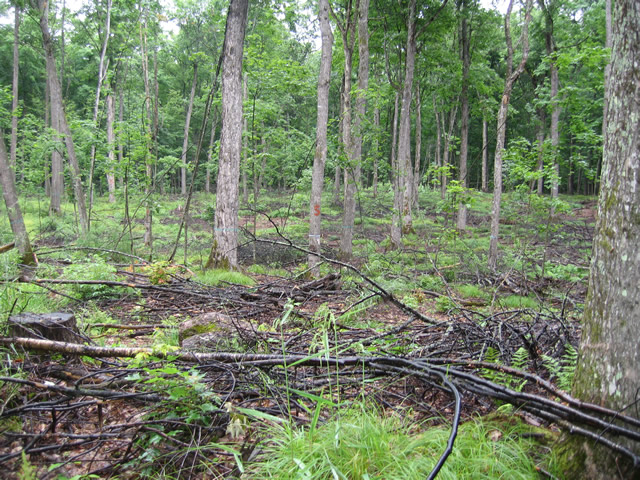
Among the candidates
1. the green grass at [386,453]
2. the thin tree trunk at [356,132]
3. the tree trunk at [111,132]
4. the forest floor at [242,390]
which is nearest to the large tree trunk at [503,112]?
the thin tree trunk at [356,132]

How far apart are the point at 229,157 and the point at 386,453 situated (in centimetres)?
755

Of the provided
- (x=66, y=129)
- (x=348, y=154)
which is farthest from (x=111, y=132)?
(x=348, y=154)

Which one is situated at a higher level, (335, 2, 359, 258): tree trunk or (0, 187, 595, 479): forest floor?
(335, 2, 359, 258): tree trunk

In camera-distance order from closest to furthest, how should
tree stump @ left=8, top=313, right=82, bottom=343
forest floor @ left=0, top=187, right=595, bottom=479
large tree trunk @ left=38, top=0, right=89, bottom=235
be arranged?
forest floor @ left=0, top=187, right=595, bottom=479, tree stump @ left=8, top=313, right=82, bottom=343, large tree trunk @ left=38, top=0, right=89, bottom=235

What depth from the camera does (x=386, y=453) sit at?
178cm

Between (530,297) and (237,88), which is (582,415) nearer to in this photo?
(530,297)

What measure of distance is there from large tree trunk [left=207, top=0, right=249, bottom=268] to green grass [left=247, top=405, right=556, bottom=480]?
6604 mm

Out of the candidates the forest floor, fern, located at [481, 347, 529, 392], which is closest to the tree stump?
the forest floor

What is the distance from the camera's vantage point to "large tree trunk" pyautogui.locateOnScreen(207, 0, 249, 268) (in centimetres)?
809

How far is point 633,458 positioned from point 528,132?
37790 mm

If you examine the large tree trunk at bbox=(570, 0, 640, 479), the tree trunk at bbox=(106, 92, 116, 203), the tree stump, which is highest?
the tree trunk at bbox=(106, 92, 116, 203)

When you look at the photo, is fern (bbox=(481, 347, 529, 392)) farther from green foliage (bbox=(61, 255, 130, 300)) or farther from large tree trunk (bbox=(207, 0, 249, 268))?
large tree trunk (bbox=(207, 0, 249, 268))

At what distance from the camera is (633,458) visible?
60.4 inches

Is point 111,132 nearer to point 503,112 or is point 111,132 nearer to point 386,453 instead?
point 503,112
